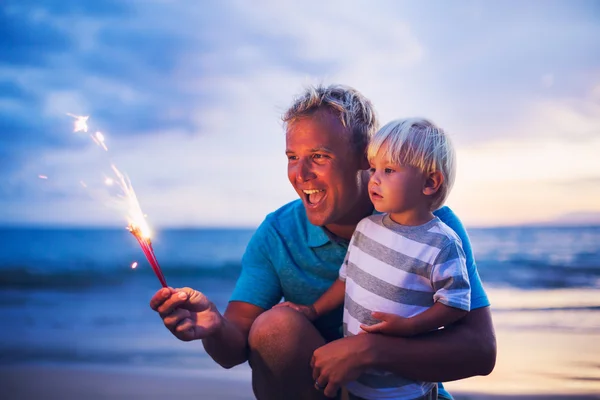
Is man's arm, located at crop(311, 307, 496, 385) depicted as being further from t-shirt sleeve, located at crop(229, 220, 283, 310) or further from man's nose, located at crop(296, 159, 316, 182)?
man's nose, located at crop(296, 159, 316, 182)

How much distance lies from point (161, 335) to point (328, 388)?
4156 mm

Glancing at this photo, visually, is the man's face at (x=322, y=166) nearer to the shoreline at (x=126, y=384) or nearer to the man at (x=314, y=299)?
the man at (x=314, y=299)

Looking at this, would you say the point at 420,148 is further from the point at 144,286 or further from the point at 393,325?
the point at 144,286

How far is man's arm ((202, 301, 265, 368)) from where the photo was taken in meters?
2.44

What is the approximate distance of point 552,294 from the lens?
861cm

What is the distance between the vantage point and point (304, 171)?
2.63 m

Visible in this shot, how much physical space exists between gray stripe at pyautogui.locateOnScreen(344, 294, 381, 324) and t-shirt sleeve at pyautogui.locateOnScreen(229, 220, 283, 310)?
44 cm

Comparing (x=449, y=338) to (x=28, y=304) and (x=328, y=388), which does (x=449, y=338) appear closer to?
(x=328, y=388)

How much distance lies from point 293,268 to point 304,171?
1.35 ft

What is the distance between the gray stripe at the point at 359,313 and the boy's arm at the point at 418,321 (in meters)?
0.09

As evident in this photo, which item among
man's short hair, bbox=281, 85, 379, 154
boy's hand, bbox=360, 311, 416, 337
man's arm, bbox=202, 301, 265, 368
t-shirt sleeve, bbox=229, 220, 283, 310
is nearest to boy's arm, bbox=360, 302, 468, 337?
boy's hand, bbox=360, 311, 416, 337

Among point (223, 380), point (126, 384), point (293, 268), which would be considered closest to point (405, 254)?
point (293, 268)

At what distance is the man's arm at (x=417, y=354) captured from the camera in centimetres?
224

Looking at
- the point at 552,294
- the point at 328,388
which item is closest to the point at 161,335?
the point at 328,388
